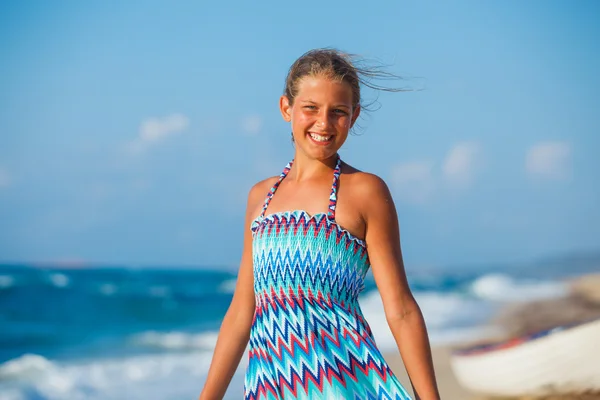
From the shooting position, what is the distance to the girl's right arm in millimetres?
2549

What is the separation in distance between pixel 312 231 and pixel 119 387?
8993mm

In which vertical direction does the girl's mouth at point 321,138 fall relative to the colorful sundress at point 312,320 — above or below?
above

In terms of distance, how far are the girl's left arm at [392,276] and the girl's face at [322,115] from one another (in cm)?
15

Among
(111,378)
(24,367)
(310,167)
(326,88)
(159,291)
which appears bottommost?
(310,167)

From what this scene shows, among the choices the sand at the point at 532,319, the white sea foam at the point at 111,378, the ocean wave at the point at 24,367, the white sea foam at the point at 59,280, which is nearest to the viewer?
the sand at the point at 532,319

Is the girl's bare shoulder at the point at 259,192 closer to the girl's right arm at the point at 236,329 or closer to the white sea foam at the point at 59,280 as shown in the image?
the girl's right arm at the point at 236,329

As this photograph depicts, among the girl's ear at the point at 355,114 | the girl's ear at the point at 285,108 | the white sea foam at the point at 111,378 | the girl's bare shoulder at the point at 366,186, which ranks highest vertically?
the white sea foam at the point at 111,378

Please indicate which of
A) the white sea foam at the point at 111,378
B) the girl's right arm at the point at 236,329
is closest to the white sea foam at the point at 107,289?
the white sea foam at the point at 111,378

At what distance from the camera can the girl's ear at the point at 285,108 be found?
2541 mm

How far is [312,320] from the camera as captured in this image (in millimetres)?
2256

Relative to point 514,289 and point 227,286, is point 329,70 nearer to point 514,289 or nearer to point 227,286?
point 514,289

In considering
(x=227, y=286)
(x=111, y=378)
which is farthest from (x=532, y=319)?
(x=227, y=286)

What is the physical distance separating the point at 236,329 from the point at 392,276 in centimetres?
53

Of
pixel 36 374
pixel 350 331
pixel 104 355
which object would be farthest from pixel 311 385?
pixel 104 355
